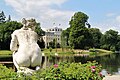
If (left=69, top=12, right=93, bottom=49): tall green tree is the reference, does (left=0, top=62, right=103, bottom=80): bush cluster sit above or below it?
below

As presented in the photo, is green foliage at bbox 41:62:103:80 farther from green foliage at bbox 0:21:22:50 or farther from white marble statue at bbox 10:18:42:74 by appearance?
green foliage at bbox 0:21:22:50

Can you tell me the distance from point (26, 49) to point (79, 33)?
73.9 metres

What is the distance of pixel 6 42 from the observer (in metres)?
79.8

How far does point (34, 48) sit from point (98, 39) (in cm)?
10008

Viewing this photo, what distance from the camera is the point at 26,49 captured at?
6457 millimetres

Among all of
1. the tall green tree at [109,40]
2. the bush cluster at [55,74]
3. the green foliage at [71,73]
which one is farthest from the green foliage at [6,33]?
the bush cluster at [55,74]

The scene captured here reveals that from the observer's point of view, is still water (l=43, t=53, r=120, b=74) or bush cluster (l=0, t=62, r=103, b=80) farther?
still water (l=43, t=53, r=120, b=74)

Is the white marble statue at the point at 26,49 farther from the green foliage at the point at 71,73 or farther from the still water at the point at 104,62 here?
the still water at the point at 104,62

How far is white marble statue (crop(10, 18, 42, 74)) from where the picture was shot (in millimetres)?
6363

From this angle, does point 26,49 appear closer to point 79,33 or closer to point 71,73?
point 71,73

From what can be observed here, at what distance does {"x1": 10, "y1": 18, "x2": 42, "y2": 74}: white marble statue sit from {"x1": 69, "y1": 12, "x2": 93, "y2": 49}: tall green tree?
71517mm

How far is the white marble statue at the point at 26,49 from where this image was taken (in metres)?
6.36

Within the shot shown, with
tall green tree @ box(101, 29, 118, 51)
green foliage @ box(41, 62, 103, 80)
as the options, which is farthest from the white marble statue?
tall green tree @ box(101, 29, 118, 51)

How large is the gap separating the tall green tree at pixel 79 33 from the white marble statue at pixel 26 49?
→ 71517 mm
